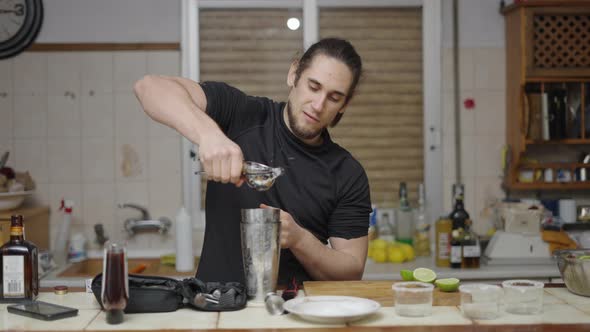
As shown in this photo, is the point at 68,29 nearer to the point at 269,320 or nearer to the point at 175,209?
the point at 175,209

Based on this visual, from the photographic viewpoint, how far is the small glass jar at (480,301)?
153 cm

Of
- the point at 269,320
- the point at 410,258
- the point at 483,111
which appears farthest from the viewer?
the point at 483,111

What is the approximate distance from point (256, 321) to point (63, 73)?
2.51 meters

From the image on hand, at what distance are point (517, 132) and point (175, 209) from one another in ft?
5.81

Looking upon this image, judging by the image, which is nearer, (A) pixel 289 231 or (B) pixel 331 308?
(B) pixel 331 308

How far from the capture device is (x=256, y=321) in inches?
59.6

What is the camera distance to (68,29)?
11.9 feet

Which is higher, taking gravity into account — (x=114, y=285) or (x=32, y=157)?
(x=32, y=157)

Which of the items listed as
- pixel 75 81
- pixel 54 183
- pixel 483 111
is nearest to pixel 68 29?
pixel 75 81

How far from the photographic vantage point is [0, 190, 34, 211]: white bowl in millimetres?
3186

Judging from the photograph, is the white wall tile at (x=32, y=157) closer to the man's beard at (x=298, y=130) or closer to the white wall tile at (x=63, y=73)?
the white wall tile at (x=63, y=73)

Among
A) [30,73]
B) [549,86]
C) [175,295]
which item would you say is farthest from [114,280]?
[549,86]

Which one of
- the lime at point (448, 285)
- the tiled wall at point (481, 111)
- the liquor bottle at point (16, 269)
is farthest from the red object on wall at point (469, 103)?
the liquor bottle at point (16, 269)

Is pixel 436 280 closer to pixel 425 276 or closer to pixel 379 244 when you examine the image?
pixel 425 276
